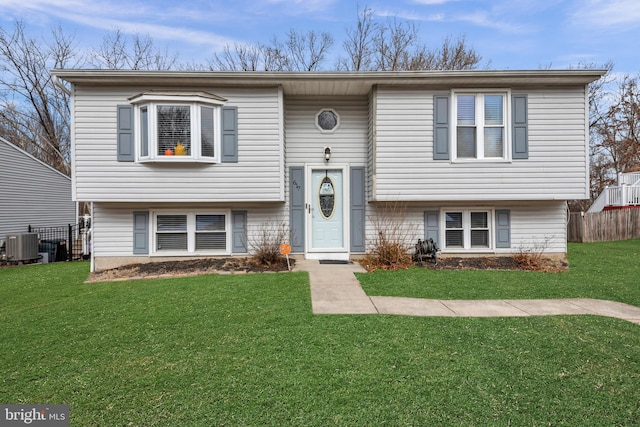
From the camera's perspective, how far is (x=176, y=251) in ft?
24.3

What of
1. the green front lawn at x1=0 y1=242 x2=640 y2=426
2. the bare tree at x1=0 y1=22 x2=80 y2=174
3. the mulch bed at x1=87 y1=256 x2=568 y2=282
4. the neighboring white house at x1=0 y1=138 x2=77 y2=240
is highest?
the bare tree at x1=0 y1=22 x2=80 y2=174

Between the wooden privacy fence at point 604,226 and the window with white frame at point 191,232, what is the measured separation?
42.9 ft

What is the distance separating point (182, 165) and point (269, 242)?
249 cm

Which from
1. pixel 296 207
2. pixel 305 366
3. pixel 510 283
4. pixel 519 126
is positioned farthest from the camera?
pixel 296 207

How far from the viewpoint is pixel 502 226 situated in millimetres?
7539

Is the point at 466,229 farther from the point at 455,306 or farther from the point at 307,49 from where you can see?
the point at 307,49

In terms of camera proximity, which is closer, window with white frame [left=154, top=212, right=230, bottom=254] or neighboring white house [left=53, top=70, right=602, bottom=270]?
neighboring white house [left=53, top=70, right=602, bottom=270]

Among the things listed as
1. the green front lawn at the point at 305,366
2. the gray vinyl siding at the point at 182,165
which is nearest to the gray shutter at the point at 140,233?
the gray vinyl siding at the point at 182,165

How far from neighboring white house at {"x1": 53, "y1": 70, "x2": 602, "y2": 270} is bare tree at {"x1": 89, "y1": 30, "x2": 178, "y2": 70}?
1250cm

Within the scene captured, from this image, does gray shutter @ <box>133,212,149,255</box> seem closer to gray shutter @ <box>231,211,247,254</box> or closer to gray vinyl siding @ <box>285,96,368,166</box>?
gray shutter @ <box>231,211,247,254</box>

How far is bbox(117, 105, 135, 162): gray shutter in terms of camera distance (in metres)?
6.79

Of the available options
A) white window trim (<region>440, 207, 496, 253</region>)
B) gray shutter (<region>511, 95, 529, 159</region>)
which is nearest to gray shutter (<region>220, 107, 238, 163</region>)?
white window trim (<region>440, 207, 496, 253</region>)

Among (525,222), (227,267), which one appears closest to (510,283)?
(525,222)

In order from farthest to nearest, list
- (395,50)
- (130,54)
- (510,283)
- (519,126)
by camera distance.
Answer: (130,54), (395,50), (519,126), (510,283)
